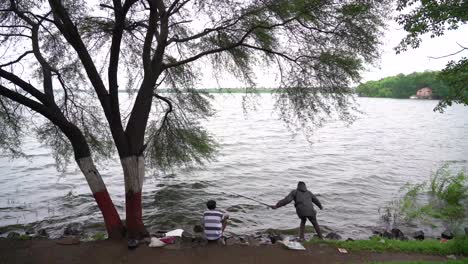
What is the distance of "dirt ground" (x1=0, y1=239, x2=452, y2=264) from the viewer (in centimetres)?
854

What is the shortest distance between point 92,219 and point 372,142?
30792 mm

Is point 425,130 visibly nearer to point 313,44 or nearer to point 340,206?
point 340,206

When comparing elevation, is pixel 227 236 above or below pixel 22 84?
below

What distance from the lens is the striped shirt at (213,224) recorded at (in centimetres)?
934

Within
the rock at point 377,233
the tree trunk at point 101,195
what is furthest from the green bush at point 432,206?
the tree trunk at point 101,195

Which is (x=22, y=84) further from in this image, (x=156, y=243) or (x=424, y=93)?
(x=424, y=93)

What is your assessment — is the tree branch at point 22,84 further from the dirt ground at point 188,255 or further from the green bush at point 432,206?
the green bush at point 432,206

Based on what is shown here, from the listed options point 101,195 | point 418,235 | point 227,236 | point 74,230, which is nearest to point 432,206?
point 418,235

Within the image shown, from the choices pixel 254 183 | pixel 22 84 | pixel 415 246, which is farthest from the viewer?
pixel 254 183

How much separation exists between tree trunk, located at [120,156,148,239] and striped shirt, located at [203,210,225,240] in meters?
1.96

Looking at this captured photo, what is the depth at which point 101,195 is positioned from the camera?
31.8ft

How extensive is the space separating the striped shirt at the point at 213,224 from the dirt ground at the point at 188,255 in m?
0.28

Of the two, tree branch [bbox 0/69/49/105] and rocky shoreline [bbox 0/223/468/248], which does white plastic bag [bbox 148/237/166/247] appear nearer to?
rocky shoreline [bbox 0/223/468/248]

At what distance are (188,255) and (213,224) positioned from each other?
1016 mm
